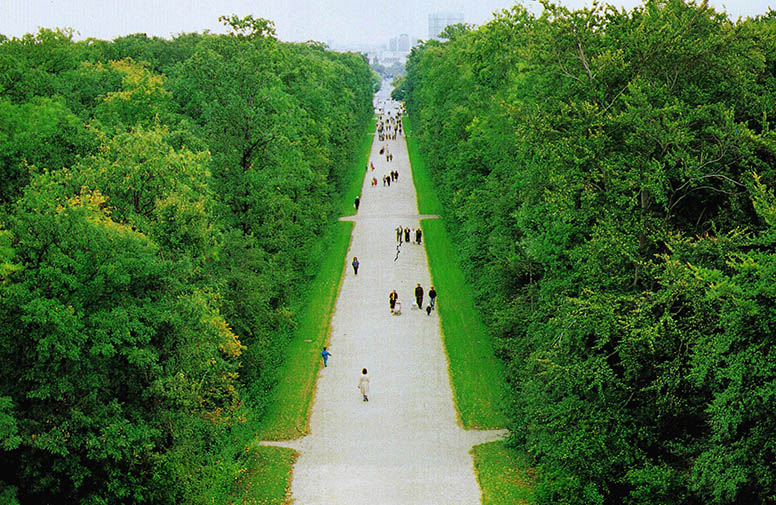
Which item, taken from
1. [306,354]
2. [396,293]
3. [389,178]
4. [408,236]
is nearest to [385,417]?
[306,354]

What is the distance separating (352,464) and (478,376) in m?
7.18

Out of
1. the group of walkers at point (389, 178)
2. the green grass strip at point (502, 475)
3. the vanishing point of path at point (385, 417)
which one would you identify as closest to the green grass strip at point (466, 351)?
the vanishing point of path at point (385, 417)

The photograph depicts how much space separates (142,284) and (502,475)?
1004cm

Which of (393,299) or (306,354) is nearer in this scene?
(306,354)

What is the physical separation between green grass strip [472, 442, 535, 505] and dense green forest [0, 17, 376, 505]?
6.17 m

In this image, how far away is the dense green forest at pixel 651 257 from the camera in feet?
41.3

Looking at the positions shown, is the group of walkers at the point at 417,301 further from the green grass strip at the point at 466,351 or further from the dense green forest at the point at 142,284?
the dense green forest at the point at 142,284

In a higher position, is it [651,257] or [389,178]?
[389,178]

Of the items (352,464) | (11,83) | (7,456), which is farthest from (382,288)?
(7,456)

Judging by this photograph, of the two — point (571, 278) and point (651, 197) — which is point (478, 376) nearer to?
point (571, 278)

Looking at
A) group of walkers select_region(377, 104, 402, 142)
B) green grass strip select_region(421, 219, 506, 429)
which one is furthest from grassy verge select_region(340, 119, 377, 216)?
green grass strip select_region(421, 219, 506, 429)

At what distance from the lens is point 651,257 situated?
16703mm

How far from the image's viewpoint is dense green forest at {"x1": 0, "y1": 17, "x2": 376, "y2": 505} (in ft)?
43.7

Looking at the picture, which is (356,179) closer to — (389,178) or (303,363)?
(389,178)
